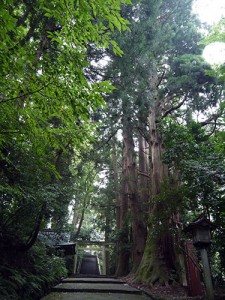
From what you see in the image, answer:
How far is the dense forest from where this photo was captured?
253cm

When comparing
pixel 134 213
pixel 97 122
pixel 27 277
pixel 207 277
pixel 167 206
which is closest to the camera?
pixel 97 122

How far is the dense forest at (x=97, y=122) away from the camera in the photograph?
99.6 inches

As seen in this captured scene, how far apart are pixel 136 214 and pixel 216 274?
198 inches

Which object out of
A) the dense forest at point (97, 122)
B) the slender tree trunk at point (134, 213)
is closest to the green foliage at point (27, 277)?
the dense forest at point (97, 122)

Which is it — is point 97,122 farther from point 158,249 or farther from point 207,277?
point 158,249

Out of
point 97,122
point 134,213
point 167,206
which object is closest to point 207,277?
point 167,206

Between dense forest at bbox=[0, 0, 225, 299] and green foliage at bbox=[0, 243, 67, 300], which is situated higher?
dense forest at bbox=[0, 0, 225, 299]

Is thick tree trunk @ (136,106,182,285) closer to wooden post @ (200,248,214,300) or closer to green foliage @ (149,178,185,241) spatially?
green foliage @ (149,178,185,241)

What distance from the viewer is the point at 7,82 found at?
2506mm

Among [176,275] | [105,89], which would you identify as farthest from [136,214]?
[105,89]

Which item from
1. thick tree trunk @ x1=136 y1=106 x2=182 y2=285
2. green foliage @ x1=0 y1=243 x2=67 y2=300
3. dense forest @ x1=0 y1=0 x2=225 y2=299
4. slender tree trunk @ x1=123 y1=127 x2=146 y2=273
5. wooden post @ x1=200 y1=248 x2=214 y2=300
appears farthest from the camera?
slender tree trunk @ x1=123 y1=127 x2=146 y2=273

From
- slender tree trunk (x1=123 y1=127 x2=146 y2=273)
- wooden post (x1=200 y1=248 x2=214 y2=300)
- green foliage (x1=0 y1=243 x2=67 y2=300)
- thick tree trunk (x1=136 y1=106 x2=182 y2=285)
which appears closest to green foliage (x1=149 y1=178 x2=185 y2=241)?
thick tree trunk (x1=136 y1=106 x2=182 y2=285)

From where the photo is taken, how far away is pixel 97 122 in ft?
12.2

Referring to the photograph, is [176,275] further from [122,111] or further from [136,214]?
[122,111]
